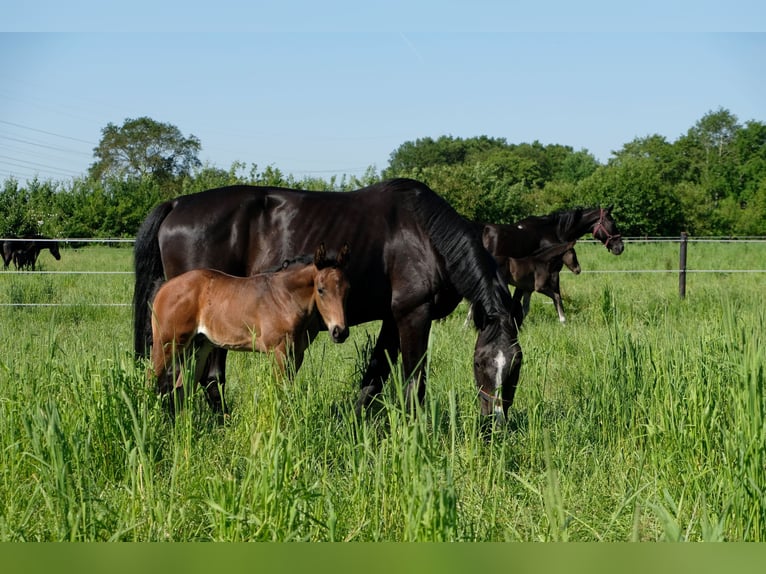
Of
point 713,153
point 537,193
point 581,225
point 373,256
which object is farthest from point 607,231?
point 713,153

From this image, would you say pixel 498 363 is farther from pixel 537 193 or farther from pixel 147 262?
pixel 537 193

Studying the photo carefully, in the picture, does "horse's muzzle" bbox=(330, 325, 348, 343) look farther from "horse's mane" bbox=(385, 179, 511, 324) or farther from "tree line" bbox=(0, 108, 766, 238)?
"tree line" bbox=(0, 108, 766, 238)

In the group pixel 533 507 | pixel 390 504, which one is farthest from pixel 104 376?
pixel 533 507

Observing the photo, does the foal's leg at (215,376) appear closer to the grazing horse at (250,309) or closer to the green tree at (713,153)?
the grazing horse at (250,309)

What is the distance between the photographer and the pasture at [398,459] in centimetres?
304

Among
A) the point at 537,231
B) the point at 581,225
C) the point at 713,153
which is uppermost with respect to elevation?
the point at 713,153

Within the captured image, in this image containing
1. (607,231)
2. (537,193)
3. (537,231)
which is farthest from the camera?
(537,193)

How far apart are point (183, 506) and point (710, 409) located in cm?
297

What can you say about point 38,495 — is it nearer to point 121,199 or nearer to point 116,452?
point 116,452

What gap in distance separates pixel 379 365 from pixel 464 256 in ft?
3.59

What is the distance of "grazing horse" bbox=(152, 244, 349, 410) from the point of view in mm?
5242

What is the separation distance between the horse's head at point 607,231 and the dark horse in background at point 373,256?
10275mm

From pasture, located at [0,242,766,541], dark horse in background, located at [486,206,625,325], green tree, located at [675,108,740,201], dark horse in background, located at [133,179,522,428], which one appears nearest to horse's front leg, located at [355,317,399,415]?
dark horse in background, located at [133,179,522,428]

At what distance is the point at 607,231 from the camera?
1587cm
